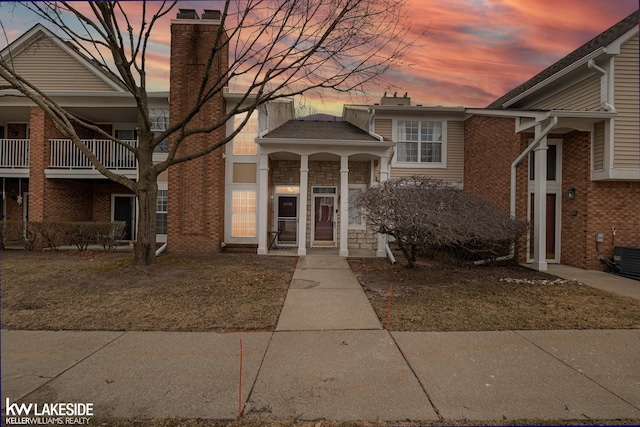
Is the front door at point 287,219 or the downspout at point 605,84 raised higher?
the downspout at point 605,84

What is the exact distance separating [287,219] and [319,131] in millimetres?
3687

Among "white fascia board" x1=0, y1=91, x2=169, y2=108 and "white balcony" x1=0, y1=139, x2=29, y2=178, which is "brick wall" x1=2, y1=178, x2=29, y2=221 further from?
"white fascia board" x1=0, y1=91, x2=169, y2=108

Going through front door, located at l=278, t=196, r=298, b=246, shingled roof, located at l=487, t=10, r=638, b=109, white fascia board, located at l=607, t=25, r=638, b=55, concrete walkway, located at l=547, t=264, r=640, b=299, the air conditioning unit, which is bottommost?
concrete walkway, located at l=547, t=264, r=640, b=299

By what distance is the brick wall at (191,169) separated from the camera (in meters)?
11.9

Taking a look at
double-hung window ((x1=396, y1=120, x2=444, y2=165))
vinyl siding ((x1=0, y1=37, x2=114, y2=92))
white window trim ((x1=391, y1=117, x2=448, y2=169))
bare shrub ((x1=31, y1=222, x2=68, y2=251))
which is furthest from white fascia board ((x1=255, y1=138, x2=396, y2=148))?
vinyl siding ((x1=0, y1=37, x2=114, y2=92))

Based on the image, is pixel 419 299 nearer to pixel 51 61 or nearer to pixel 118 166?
pixel 118 166

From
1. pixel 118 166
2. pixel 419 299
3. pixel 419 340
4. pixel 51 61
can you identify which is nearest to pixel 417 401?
pixel 419 340

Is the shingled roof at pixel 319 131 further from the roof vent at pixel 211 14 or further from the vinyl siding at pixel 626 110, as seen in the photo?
the vinyl siding at pixel 626 110

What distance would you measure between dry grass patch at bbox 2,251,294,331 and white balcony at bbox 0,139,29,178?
5515mm

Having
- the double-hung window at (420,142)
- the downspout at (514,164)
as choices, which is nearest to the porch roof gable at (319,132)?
the double-hung window at (420,142)

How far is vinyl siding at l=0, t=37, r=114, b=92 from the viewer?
14.1 m

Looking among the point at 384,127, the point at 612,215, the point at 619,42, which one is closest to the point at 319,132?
the point at 384,127

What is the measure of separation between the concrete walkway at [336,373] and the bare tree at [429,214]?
9.39 ft

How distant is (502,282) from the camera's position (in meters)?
7.84
